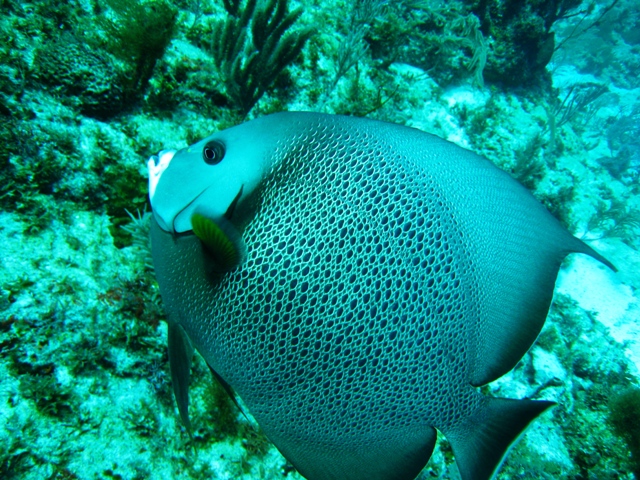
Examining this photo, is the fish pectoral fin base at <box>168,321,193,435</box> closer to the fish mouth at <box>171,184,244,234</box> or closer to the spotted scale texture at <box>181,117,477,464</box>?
the spotted scale texture at <box>181,117,477,464</box>

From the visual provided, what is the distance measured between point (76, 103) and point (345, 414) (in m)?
2.46

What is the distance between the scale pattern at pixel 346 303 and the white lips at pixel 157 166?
415mm

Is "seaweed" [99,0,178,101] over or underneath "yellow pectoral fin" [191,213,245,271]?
over

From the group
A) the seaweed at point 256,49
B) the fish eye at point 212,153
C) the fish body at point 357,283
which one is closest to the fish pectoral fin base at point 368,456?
the fish body at point 357,283

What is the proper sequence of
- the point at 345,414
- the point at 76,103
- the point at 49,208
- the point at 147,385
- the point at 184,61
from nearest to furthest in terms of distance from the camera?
the point at 345,414 < the point at 147,385 < the point at 49,208 < the point at 76,103 < the point at 184,61

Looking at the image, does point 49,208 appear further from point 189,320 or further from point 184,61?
point 184,61

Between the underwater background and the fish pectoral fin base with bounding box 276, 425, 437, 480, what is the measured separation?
77cm

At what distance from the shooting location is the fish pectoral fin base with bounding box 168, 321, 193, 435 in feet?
3.93

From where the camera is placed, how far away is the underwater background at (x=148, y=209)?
1397 millimetres

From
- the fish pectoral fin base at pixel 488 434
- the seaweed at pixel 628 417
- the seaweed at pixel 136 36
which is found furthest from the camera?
the seaweed at pixel 628 417

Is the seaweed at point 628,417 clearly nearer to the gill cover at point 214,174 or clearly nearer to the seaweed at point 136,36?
the gill cover at point 214,174

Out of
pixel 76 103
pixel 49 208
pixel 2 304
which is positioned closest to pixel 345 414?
pixel 2 304

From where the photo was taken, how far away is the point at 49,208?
1.83 m

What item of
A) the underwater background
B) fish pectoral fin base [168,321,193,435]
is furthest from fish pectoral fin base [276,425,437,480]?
the underwater background
